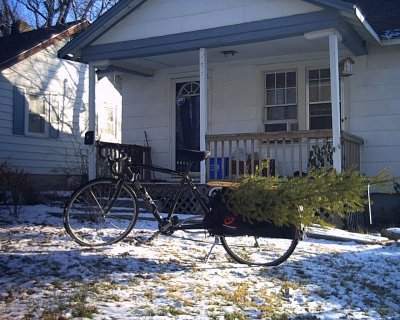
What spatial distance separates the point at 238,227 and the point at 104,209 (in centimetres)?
158

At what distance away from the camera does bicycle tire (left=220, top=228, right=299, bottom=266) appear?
5.27m

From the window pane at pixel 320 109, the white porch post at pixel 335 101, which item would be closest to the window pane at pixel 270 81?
the window pane at pixel 320 109

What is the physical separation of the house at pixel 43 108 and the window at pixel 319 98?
209 inches

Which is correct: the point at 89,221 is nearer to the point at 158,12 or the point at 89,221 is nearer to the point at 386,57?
the point at 158,12

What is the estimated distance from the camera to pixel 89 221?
20.7 ft

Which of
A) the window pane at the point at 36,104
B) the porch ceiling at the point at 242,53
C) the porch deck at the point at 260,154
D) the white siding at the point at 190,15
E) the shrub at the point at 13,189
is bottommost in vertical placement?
the shrub at the point at 13,189

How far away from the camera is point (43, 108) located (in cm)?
1458

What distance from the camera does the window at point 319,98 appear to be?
34.7 ft

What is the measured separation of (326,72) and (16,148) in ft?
27.8

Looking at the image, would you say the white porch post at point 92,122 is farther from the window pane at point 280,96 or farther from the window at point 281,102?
the window pane at point 280,96

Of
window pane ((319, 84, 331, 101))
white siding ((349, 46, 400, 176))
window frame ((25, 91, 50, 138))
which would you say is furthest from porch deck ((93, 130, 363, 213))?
window frame ((25, 91, 50, 138))

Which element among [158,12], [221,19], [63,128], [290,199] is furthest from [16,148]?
[290,199]

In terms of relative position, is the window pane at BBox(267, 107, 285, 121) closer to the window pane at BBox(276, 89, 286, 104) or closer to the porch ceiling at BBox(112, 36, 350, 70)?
the window pane at BBox(276, 89, 286, 104)

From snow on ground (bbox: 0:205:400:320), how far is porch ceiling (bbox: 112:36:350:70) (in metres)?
4.79
